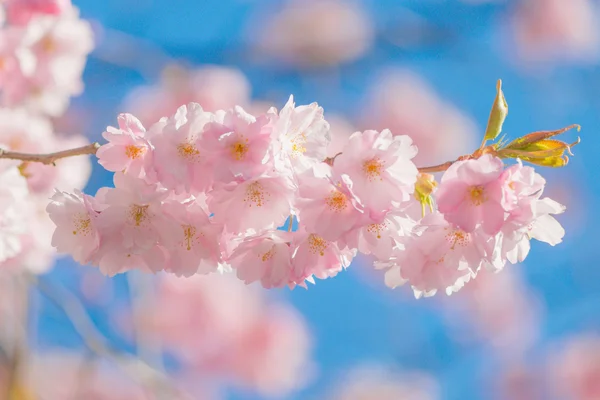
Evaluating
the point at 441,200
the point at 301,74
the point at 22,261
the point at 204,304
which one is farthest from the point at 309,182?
the point at 204,304

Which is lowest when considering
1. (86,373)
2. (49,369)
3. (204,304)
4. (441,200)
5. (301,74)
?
(441,200)

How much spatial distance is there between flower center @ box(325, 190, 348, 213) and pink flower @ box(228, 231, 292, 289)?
0.40ft

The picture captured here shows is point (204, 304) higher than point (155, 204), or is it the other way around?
point (204, 304)

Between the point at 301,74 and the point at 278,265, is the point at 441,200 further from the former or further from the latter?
the point at 301,74

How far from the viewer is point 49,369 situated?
147 inches

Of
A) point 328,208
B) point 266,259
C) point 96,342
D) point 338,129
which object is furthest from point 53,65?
point 338,129

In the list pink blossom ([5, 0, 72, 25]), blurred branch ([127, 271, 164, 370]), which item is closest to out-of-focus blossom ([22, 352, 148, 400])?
blurred branch ([127, 271, 164, 370])

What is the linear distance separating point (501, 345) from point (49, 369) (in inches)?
100

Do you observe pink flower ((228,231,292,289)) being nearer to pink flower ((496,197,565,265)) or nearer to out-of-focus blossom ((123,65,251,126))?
pink flower ((496,197,565,265))

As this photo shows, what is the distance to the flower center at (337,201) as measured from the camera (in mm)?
880

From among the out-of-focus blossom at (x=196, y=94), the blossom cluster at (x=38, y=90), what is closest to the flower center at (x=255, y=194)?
the blossom cluster at (x=38, y=90)

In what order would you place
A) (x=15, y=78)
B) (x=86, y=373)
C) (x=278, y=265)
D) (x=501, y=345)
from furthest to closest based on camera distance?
(x=501, y=345) < (x=86, y=373) < (x=15, y=78) < (x=278, y=265)

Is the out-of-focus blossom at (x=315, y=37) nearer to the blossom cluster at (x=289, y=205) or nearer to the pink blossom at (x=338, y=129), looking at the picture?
the pink blossom at (x=338, y=129)

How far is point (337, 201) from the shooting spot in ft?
2.92
